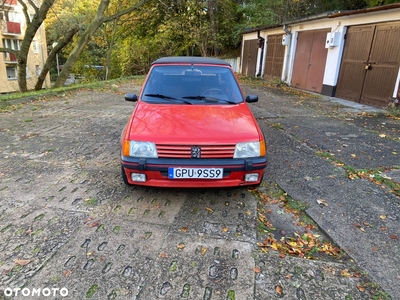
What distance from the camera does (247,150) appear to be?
2904mm

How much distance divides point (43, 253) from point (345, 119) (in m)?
7.22

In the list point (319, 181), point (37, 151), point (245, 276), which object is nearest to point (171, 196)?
point (245, 276)

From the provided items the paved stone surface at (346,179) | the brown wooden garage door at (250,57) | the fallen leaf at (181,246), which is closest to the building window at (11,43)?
the brown wooden garage door at (250,57)

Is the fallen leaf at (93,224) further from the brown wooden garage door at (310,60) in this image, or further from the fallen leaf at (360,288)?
the brown wooden garage door at (310,60)

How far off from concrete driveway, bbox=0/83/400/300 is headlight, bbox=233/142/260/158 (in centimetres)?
A: 60

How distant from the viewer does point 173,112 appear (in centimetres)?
328

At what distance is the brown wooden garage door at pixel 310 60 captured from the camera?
11.3 meters

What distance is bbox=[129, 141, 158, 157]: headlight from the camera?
9.25ft

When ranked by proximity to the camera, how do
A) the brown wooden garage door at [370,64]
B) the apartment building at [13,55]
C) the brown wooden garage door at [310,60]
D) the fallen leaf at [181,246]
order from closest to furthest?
the fallen leaf at [181,246] < the brown wooden garage door at [370,64] < the brown wooden garage door at [310,60] < the apartment building at [13,55]

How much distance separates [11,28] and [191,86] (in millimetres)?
33325

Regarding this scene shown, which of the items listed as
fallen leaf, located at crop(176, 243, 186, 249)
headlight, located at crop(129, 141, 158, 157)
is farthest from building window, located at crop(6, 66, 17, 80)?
fallen leaf, located at crop(176, 243, 186, 249)

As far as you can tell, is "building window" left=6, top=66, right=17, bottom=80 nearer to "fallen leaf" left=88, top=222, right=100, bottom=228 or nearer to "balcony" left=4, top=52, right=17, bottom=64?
"balcony" left=4, top=52, right=17, bottom=64

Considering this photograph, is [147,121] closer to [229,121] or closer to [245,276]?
[229,121]

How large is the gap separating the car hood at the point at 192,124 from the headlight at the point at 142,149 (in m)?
0.05
